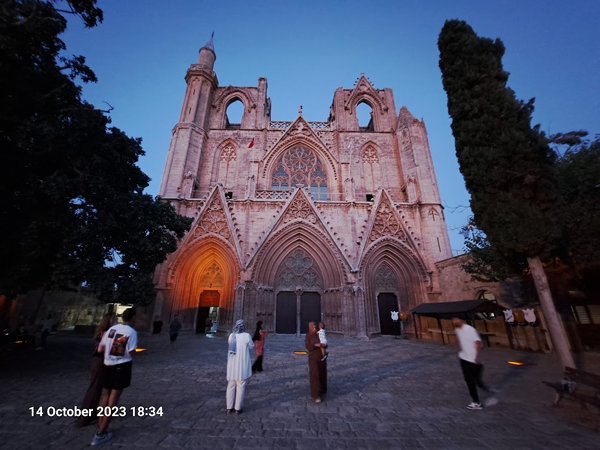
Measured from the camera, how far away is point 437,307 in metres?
13.0

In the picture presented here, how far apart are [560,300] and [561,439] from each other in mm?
11138

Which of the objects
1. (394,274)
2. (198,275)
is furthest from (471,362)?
(198,275)

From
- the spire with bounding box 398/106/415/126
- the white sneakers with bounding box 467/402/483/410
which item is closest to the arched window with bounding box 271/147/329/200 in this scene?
the spire with bounding box 398/106/415/126

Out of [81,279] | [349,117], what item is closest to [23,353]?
[81,279]

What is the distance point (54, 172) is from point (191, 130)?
1484 centimetres

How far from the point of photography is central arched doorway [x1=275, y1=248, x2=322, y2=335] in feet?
53.5

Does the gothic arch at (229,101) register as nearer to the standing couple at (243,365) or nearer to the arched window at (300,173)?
the arched window at (300,173)

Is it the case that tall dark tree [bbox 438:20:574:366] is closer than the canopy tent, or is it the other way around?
tall dark tree [bbox 438:20:574:366]

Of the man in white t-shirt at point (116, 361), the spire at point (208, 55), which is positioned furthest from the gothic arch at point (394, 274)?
the spire at point (208, 55)

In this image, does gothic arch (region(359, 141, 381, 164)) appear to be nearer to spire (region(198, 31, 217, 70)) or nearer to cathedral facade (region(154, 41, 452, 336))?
cathedral facade (region(154, 41, 452, 336))

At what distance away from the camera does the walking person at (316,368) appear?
14.9 feet

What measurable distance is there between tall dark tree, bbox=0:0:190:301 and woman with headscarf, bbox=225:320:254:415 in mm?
6505

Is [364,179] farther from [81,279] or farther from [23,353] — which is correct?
[23,353]

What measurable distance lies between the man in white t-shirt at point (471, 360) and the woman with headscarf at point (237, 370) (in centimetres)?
366
